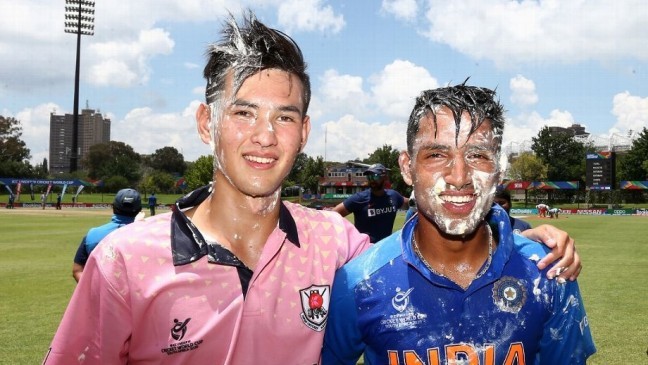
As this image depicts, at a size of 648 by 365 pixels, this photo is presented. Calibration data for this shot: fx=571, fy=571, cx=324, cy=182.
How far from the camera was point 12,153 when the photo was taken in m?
99.8

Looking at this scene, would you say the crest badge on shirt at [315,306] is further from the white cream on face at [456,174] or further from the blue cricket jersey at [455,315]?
the white cream on face at [456,174]

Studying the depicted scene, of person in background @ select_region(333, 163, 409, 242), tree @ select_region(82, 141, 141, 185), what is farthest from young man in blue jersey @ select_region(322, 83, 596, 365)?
tree @ select_region(82, 141, 141, 185)

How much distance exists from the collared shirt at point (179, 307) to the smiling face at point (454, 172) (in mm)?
896

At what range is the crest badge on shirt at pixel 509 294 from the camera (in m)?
2.91

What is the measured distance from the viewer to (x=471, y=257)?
3.18 meters

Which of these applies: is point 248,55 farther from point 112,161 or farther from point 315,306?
point 112,161

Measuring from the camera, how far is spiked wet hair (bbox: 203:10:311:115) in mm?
2918

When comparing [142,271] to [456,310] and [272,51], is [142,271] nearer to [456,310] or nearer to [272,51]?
[272,51]

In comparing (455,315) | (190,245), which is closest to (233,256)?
(190,245)

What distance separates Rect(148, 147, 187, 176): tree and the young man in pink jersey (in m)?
137

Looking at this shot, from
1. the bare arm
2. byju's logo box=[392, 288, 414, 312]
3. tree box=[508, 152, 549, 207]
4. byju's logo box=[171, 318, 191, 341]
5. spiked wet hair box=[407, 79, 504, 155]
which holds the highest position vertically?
tree box=[508, 152, 549, 207]

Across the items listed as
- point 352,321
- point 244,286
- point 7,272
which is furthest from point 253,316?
point 7,272

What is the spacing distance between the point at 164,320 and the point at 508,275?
5.71ft

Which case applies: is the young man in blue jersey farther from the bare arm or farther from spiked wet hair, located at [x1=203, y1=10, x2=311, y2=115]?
spiked wet hair, located at [x1=203, y1=10, x2=311, y2=115]
